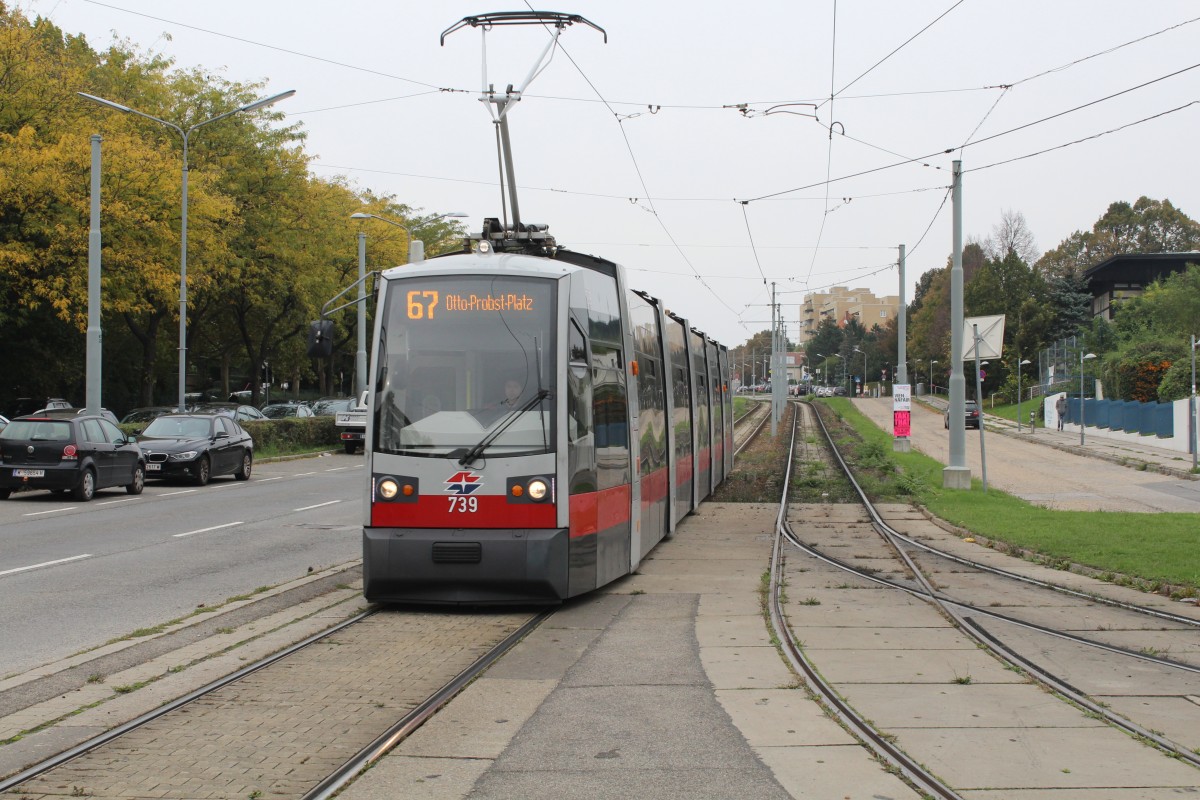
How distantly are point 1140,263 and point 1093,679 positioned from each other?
80804 millimetres

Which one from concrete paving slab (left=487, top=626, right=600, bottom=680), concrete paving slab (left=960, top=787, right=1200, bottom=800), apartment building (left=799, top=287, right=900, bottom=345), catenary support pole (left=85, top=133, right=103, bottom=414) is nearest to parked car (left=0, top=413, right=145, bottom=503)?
catenary support pole (left=85, top=133, right=103, bottom=414)

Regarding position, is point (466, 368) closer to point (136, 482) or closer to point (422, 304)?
point (422, 304)

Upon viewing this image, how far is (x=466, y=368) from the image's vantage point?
34.3ft

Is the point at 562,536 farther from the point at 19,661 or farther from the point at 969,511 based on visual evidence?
the point at 969,511

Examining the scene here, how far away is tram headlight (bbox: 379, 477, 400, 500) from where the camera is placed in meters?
10.4

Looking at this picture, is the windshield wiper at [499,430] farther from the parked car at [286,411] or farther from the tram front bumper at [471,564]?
the parked car at [286,411]

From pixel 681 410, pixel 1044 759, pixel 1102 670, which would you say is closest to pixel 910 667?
pixel 1102 670

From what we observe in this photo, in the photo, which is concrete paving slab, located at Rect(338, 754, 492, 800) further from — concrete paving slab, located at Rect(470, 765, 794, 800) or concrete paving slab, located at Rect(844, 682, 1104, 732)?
concrete paving slab, located at Rect(844, 682, 1104, 732)

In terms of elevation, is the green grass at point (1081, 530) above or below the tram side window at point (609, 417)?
below

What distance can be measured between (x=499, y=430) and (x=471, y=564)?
1.15 m

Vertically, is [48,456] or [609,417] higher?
[609,417]

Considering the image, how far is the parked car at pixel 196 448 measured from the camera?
26297mm

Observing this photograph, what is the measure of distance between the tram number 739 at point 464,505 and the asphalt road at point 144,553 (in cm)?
261

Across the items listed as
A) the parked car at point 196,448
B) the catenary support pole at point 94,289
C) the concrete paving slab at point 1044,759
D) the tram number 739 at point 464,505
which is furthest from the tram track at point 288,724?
the catenary support pole at point 94,289
